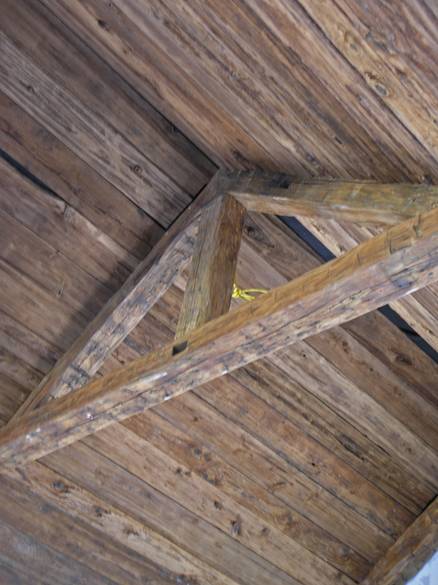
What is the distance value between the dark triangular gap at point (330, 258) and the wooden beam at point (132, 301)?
323 mm

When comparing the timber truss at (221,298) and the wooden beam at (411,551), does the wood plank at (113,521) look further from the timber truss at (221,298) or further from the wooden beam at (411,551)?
the wooden beam at (411,551)

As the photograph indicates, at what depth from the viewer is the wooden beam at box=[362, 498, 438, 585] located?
327 cm

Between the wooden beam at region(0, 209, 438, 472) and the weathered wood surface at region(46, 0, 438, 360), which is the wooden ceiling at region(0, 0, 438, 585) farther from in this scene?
the wooden beam at region(0, 209, 438, 472)

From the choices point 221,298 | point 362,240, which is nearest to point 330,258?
point 362,240

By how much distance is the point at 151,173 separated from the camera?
272 cm

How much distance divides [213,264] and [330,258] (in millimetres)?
689

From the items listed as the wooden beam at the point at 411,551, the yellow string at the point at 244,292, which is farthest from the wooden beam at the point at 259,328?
the wooden beam at the point at 411,551

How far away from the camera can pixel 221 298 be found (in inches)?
→ 85.3

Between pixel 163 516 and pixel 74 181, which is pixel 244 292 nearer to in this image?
pixel 74 181

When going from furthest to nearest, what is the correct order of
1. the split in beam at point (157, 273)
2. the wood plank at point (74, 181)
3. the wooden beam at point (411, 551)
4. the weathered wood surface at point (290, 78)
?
the wooden beam at point (411, 551)
the wood plank at point (74, 181)
the split in beam at point (157, 273)
the weathered wood surface at point (290, 78)

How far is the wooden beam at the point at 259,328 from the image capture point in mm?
1590

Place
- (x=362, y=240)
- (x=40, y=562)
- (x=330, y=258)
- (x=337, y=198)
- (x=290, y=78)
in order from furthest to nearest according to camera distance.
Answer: (x=40, y=562), (x=330, y=258), (x=362, y=240), (x=337, y=198), (x=290, y=78)

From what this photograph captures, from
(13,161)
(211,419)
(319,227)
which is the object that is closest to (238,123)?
(319,227)

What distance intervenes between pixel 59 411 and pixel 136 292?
0.50m
